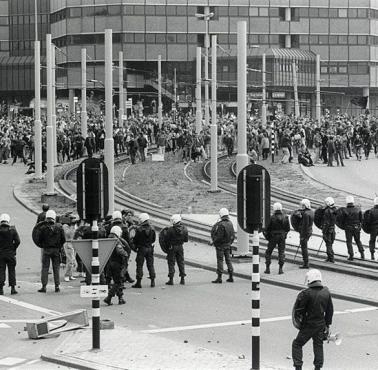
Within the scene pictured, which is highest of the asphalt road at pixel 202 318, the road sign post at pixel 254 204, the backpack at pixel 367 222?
the road sign post at pixel 254 204

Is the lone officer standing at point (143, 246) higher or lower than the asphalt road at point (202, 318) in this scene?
higher

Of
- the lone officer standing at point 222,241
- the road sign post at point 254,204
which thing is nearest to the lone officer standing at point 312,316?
the road sign post at point 254,204

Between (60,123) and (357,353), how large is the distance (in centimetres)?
4479

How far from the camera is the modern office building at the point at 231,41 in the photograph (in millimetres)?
105625

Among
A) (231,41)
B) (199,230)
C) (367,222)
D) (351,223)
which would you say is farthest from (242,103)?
(231,41)

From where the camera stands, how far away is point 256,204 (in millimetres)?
14484

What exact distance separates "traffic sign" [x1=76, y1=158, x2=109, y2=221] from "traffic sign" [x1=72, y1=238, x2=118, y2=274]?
1.26 ft

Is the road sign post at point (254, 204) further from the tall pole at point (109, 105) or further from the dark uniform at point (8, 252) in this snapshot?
the tall pole at point (109, 105)

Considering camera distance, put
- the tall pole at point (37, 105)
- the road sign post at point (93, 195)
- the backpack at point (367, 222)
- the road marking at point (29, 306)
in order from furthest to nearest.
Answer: the tall pole at point (37, 105) < the backpack at point (367, 222) < the road marking at point (29, 306) < the road sign post at point (93, 195)

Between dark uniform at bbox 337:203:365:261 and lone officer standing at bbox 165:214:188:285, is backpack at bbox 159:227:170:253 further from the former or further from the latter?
dark uniform at bbox 337:203:365:261

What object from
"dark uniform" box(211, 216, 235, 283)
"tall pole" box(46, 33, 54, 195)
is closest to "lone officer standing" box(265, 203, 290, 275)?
"dark uniform" box(211, 216, 235, 283)

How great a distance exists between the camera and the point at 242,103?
24781 millimetres

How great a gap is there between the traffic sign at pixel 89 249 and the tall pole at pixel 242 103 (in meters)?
9.43

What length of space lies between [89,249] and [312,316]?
361 centimetres
